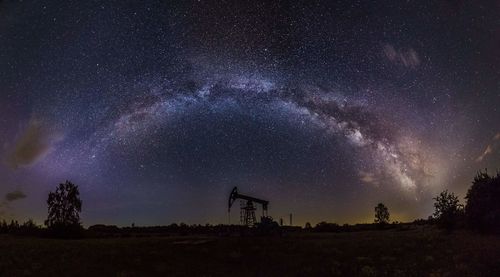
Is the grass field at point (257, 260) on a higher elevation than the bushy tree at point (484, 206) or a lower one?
lower

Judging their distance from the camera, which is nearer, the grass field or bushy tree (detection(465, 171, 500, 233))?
the grass field

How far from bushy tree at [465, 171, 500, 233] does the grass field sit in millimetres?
11705

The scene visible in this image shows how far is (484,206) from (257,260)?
32.2m

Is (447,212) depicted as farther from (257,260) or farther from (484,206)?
(257,260)

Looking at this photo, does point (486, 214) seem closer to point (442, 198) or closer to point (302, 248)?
point (442, 198)

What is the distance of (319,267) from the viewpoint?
2833 cm

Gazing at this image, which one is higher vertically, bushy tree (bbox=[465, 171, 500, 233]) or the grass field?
bushy tree (bbox=[465, 171, 500, 233])

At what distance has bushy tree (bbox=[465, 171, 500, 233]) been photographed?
163ft

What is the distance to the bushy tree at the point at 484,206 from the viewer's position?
4953cm

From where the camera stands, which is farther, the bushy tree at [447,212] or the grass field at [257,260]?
the bushy tree at [447,212]

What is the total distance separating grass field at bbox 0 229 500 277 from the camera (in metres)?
27.0

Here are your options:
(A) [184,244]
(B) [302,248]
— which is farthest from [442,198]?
(A) [184,244]

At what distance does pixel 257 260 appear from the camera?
32.0m

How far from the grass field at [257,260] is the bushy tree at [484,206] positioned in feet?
38.4
